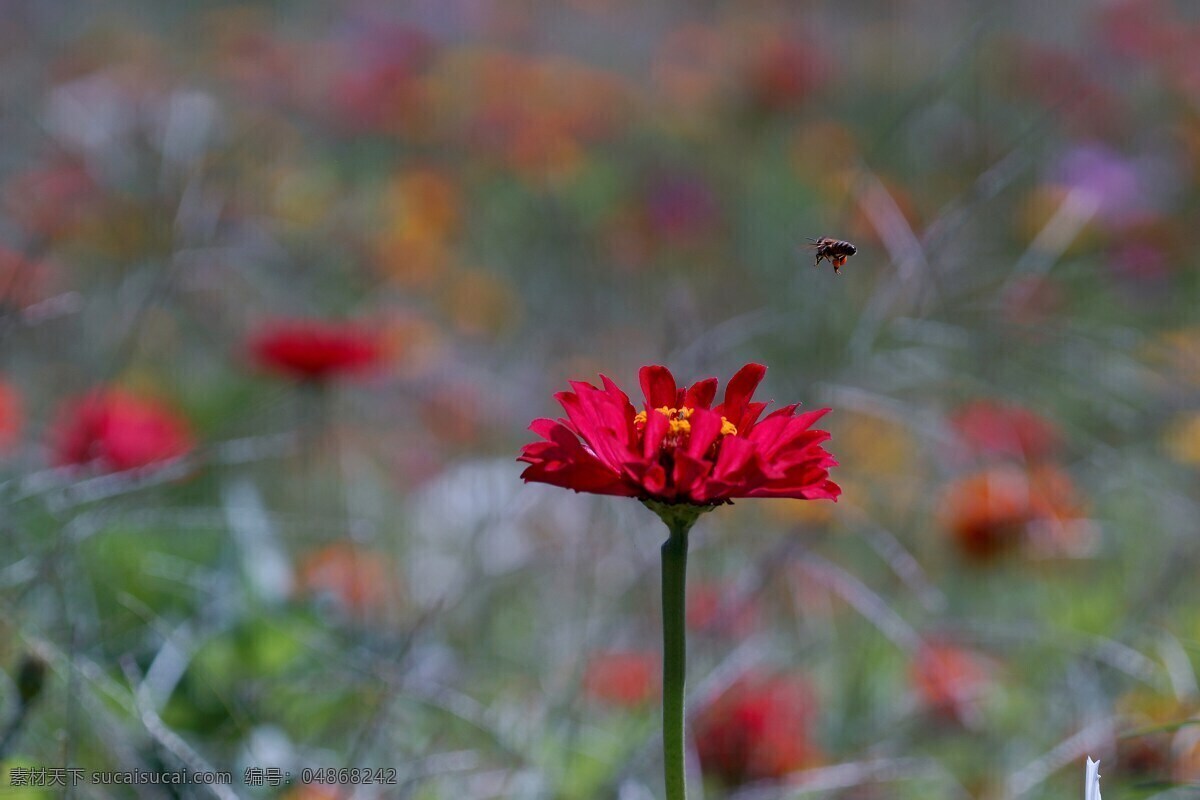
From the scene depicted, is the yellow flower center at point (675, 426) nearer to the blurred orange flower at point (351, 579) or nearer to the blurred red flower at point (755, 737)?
the blurred red flower at point (755, 737)

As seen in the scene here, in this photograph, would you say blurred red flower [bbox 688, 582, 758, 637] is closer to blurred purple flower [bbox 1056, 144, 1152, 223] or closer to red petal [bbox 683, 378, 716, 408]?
red petal [bbox 683, 378, 716, 408]

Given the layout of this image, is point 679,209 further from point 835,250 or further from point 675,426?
point 675,426

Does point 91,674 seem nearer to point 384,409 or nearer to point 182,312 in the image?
point 384,409

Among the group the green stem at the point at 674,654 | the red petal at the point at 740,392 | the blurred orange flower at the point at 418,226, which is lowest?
the green stem at the point at 674,654

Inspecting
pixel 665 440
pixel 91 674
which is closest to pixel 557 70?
pixel 91 674

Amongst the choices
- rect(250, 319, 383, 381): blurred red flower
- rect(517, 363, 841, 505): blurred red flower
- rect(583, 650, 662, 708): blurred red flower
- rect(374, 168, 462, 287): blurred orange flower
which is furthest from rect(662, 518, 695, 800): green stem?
rect(374, 168, 462, 287): blurred orange flower

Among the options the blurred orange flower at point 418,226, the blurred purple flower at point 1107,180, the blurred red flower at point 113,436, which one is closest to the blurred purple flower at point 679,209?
the blurred orange flower at point 418,226

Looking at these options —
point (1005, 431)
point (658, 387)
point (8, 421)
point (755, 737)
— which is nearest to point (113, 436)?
point (8, 421)
